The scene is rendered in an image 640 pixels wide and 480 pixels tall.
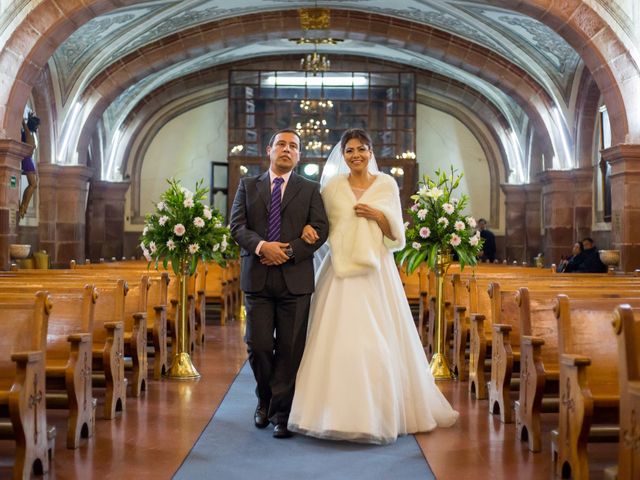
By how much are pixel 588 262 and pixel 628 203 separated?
6.09 feet

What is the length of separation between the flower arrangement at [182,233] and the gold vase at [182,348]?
111 mm

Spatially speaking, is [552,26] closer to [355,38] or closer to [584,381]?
[355,38]

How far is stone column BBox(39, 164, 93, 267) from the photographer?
1648 centimetres

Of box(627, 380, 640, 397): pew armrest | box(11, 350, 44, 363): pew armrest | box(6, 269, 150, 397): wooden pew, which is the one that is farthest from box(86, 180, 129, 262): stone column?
box(627, 380, 640, 397): pew armrest

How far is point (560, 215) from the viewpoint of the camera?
16.7 meters

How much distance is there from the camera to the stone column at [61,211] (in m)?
16.5

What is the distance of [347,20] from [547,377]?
487 inches

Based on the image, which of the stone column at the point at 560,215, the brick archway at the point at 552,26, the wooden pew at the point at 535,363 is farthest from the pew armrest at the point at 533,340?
the stone column at the point at 560,215

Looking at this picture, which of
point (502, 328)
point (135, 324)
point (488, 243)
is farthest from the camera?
point (488, 243)

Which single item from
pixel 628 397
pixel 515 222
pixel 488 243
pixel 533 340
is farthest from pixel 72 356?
pixel 515 222

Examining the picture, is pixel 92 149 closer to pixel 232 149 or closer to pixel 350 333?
pixel 232 149

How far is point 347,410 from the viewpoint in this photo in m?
4.94

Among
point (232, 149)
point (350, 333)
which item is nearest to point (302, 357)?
point (350, 333)

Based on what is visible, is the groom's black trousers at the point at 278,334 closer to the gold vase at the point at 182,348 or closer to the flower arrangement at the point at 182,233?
the gold vase at the point at 182,348
